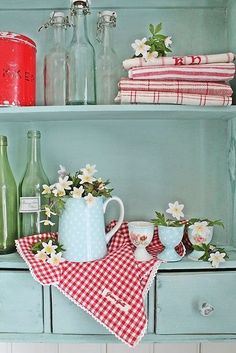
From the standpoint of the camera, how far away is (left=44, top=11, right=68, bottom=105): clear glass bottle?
114cm

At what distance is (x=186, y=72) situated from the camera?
40.4 inches

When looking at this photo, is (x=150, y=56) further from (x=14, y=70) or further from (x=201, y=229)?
(x=201, y=229)

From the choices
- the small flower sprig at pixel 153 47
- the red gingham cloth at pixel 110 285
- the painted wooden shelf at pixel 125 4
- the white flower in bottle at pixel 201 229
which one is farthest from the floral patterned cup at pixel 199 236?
the painted wooden shelf at pixel 125 4

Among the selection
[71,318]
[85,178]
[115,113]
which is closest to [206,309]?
[71,318]

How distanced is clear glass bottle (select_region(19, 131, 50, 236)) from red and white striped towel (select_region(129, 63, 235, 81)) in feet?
1.14

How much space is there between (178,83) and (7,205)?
565 mm

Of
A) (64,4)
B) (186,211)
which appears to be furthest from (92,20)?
(186,211)

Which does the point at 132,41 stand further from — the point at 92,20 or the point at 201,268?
the point at 201,268

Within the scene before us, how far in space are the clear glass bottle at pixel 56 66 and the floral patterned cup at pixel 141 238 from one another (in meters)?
0.42

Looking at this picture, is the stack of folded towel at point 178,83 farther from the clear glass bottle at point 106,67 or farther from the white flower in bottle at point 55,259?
the white flower in bottle at point 55,259

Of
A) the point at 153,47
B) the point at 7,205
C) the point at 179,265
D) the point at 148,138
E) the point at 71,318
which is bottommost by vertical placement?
the point at 71,318

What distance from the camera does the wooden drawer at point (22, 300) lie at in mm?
995

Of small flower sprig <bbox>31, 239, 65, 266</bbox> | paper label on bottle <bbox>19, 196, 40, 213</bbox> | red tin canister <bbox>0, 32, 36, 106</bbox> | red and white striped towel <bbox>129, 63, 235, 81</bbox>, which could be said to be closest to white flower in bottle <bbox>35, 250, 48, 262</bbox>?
small flower sprig <bbox>31, 239, 65, 266</bbox>

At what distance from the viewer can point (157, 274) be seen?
0.99 meters
